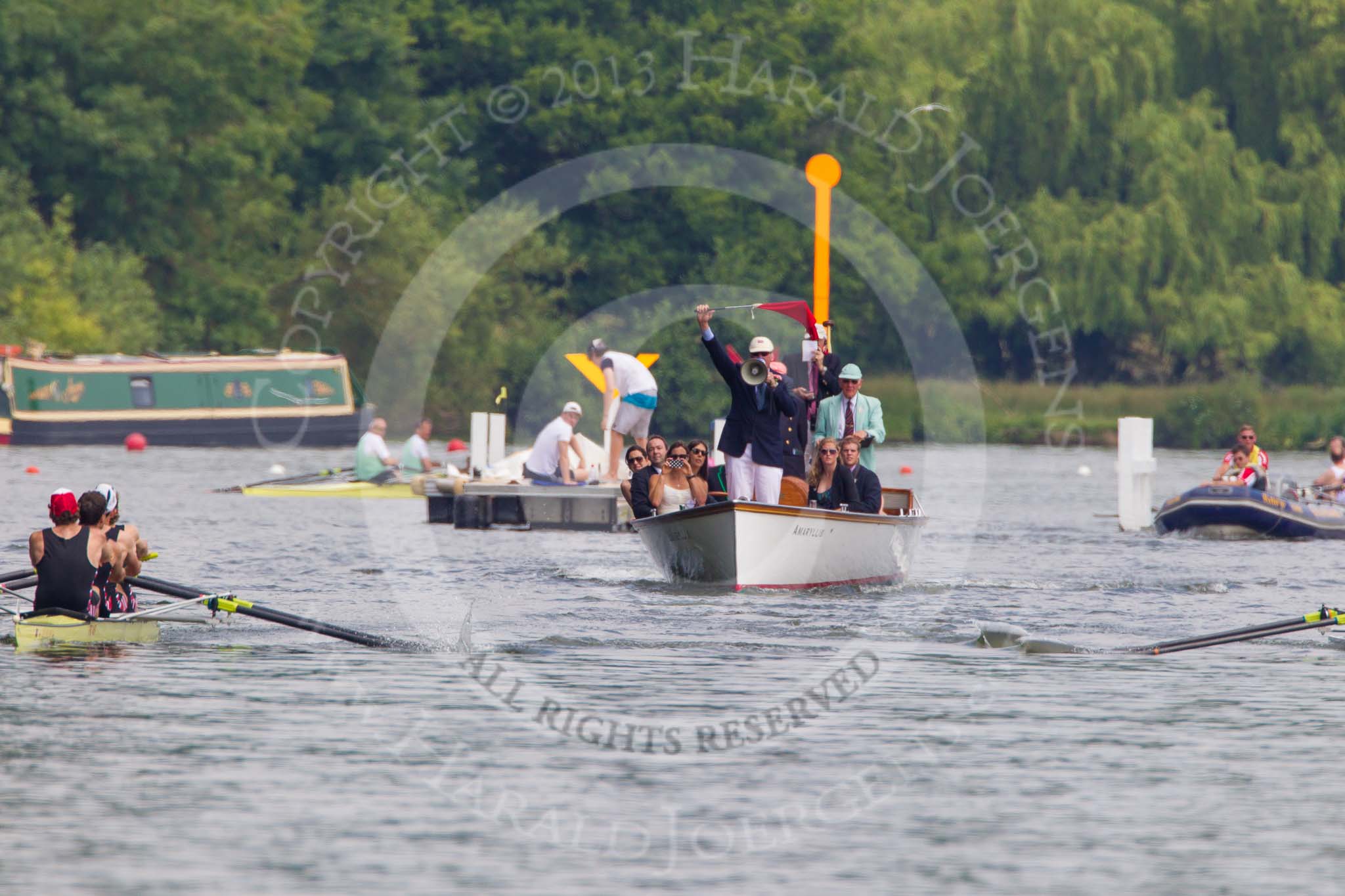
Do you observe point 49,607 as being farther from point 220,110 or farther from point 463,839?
point 220,110

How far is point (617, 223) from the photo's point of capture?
228 ft

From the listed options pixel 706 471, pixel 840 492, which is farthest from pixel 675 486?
pixel 840 492

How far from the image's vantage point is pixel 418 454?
3806cm

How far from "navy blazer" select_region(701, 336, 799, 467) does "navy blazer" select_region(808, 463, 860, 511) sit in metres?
0.68

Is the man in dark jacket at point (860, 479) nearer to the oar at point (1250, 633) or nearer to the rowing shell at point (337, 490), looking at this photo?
the oar at point (1250, 633)

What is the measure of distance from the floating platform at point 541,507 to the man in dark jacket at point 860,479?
9.36 metres

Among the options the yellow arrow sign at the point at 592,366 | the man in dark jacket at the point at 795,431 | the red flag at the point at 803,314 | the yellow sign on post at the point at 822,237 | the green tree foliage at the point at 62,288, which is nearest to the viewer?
the man in dark jacket at the point at 795,431

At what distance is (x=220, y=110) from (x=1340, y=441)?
134 ft

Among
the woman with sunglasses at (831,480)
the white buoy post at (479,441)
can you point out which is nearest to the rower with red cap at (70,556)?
the woman with sunglasses at (831,480)

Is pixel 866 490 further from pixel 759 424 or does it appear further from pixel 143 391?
pixel 143 391

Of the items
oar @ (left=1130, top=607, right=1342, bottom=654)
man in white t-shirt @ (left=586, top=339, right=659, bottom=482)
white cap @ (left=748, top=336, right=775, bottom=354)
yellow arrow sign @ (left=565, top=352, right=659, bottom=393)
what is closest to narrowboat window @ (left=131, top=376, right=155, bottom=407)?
yellow arrow sign @ (left=565, top=352, right=659, bottom=393)

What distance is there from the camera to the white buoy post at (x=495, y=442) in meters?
35.0

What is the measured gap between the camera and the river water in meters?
11.1

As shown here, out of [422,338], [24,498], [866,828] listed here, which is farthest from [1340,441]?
[422,338]
